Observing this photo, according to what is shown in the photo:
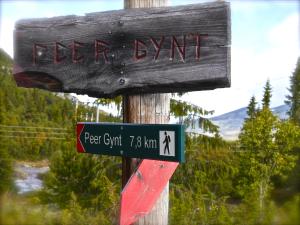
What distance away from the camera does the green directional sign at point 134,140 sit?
6.11ft

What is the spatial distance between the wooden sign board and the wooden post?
7 cm

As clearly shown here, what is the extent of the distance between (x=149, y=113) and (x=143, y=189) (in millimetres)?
346

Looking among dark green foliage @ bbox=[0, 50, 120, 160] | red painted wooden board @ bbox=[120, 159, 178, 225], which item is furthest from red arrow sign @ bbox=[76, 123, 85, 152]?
dark green foliage @ bbox=[0, 50, 120, 160]

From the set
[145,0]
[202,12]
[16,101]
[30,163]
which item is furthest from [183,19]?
[16,101]

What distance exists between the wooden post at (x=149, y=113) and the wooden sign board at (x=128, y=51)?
7 centimetres

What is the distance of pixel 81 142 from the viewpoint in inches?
90.2

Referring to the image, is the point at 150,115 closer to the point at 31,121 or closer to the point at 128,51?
the point at 128,51

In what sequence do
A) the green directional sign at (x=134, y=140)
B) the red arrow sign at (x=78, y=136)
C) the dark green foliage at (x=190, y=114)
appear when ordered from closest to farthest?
1. the green directional sign at (x=134, y=140)
2. the red arrow sign at (x=78, y=136)
3. the dark green foliage at (x=190, y=114)

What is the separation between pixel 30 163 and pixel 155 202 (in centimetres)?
4337

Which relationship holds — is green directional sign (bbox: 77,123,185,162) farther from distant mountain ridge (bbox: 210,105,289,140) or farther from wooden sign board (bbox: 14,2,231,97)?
distant mountain ridge (bbox: 210,105,289,140)

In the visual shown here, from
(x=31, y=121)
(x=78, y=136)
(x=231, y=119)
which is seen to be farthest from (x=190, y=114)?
(x=31, y=121)

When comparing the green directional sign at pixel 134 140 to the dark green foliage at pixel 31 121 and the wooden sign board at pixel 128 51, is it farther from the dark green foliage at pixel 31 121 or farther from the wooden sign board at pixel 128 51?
the dark green foliage at pixel 31 121

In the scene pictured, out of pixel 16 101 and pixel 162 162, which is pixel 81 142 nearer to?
pixel 162 162

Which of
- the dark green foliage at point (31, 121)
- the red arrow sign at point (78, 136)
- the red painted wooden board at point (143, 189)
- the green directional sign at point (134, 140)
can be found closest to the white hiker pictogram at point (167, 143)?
the green directional sign at point (134, 140)
